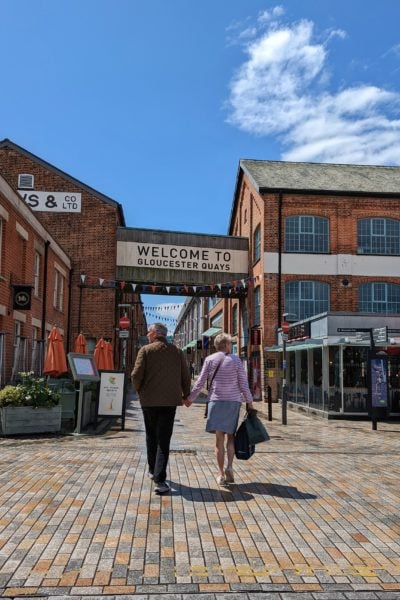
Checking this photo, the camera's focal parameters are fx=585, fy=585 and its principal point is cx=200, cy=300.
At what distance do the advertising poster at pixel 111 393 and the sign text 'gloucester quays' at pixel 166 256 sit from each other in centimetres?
1352

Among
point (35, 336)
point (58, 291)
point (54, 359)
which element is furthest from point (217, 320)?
point (54, 359)

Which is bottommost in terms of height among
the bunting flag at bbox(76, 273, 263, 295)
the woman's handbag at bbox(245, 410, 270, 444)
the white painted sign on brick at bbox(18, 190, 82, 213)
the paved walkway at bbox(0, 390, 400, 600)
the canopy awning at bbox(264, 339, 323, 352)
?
the paved walkway at bbox(0, 390, 400, 600)

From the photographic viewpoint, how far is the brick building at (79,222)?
26.3 m

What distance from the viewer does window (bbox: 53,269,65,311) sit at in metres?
22.5

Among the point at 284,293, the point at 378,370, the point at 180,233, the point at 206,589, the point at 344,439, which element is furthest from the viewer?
the point at 180,233

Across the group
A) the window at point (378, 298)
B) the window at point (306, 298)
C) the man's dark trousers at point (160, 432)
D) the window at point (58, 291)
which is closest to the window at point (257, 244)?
the window at point (306, 298)

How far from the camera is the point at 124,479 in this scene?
22.4ft

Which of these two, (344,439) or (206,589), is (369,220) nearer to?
(344,439)

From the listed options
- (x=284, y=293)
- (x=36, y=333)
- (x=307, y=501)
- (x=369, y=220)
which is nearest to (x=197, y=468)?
(x=307, y=501)

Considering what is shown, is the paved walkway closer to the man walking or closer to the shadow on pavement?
the shadow on pavement

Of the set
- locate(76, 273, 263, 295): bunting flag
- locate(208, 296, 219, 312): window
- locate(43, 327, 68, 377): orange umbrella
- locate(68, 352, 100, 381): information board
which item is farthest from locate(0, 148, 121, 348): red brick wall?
locate(208, 296, 219, 312): window

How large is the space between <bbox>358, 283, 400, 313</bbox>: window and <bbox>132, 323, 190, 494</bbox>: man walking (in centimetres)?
1995

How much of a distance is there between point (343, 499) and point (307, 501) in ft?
1.37

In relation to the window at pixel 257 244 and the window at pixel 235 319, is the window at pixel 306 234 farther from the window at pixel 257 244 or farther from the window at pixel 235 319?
the window at pixel 235 319
